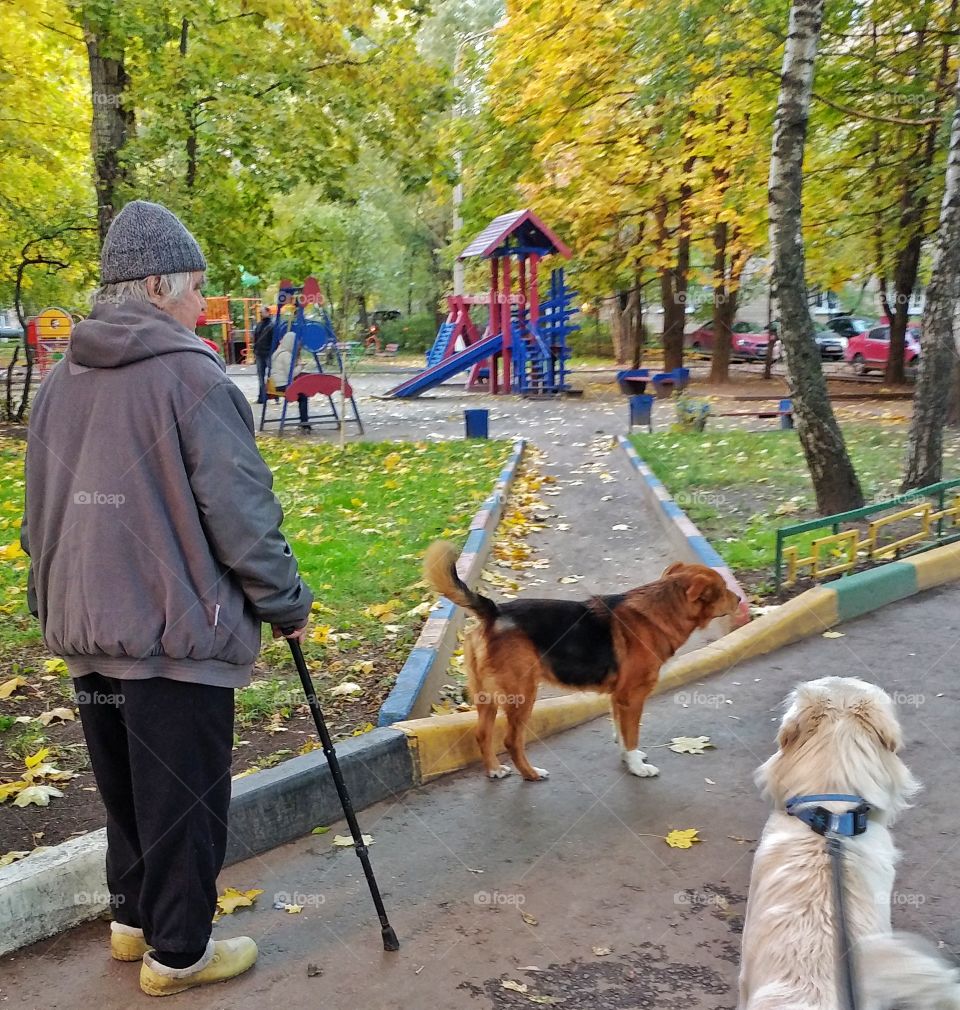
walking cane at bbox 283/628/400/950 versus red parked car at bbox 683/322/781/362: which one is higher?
red parked car at bbox 683/322/781/362

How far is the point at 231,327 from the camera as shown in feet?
127

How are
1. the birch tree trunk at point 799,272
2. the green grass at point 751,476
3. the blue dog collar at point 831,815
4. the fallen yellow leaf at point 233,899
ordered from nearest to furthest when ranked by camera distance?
the blue dog collar at point 831,815 < the fallen yellow leaf at point 233,899 < the birch tree trunk at point 799,272 < the green grass at point 751,476

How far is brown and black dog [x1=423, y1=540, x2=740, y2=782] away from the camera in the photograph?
4531 mm

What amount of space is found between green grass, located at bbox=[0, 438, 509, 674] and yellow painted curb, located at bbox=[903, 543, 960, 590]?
3.67 meters

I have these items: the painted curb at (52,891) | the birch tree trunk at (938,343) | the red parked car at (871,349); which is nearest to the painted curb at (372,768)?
the painted curb at (52,891)

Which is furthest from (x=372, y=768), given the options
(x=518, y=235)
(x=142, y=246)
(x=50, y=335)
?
(x=50, y=335)

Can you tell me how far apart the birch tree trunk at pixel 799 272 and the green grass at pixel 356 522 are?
3211mm

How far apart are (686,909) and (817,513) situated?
614 centimetres

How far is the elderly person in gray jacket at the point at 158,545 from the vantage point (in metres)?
2.76

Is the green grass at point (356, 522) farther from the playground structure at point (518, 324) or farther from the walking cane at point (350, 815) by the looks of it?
the playground structure at point (518, 324)

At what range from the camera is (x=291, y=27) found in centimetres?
1535

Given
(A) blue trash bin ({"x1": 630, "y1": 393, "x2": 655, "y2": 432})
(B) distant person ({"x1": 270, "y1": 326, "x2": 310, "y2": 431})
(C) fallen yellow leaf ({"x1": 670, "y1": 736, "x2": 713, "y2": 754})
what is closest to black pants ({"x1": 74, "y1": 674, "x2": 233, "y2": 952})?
(C) fallen yellow leaf ({"x1": 670, "y1": 736, "x2": 713, "y2": 754})

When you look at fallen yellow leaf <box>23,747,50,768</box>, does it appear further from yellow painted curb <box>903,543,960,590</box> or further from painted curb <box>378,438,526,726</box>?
yellow painted curb <box>903,543,960,590</box>

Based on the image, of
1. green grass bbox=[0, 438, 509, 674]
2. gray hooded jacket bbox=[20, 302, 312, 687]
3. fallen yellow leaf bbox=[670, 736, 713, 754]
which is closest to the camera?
gray hooded jacket bbox=[20, 302, 312, 687]
